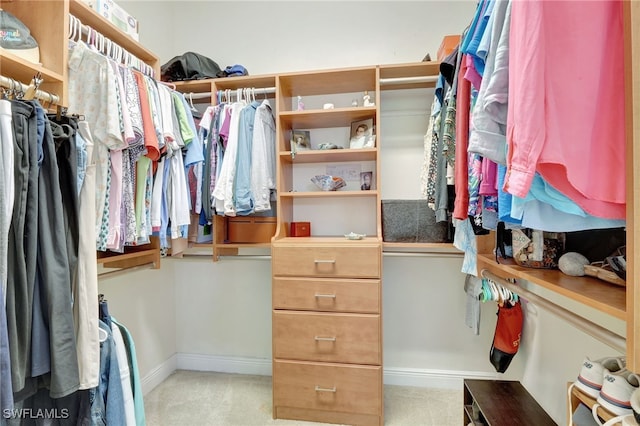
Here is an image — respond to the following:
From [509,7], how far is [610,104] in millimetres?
340

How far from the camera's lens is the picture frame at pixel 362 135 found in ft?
6.31

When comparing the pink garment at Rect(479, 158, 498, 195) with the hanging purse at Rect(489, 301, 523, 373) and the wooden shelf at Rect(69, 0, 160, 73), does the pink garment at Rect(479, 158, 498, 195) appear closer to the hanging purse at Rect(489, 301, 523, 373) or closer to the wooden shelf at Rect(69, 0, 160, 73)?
the hanging purse at Rect(489, 301, 523, 373)

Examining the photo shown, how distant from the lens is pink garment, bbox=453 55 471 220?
1.07 m

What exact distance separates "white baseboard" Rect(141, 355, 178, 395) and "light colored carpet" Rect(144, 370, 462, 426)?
0.03 metres

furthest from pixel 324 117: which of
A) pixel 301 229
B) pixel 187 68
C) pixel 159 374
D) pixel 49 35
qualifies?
pixel 159 374

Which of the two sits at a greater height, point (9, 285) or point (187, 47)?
point (187, 47)

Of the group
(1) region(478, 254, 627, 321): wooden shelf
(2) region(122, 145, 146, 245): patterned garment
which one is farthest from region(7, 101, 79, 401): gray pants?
(1) region(478, 254, 627, 321): wooden shelf

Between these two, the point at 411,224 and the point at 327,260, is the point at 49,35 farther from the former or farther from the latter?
the point at 411,224

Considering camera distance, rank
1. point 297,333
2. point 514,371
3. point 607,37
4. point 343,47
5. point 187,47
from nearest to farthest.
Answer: point 607,37 → point 297,333 → point 514,371 → point 343,47 → point 187,47

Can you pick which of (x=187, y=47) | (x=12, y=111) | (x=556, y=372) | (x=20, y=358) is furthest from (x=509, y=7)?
(x=187, y=47)

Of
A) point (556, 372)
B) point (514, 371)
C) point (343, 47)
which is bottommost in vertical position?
point (514, 371)

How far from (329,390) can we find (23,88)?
6.08 feet

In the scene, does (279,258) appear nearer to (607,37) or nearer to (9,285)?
(9,285)

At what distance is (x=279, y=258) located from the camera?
66.7 inches
